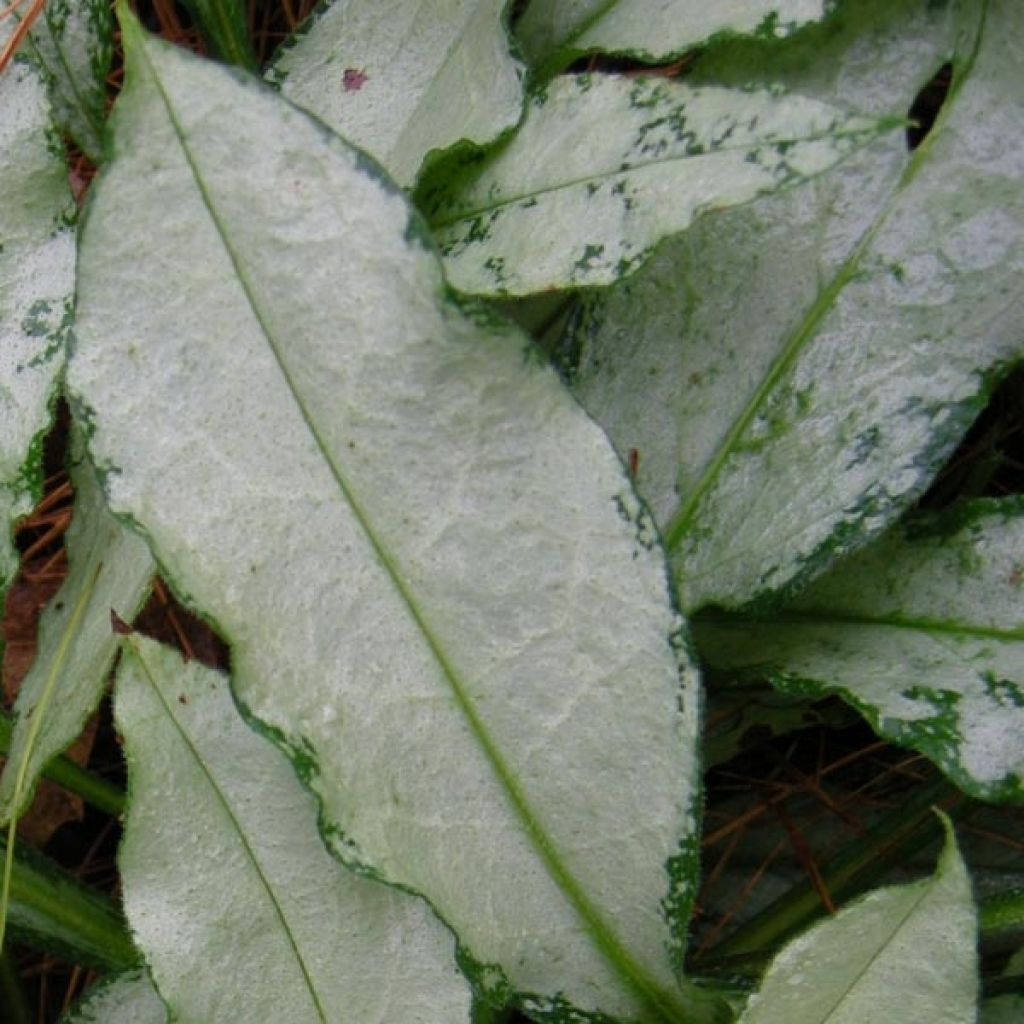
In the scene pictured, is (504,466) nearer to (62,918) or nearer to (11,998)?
(62,918)

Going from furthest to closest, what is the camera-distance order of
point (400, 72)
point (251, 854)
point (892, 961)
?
point (400, 72) < point (251, 854) < point (892, 961)

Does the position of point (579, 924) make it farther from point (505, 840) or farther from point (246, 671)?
point (246, 671)

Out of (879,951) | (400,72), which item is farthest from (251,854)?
(400,72)

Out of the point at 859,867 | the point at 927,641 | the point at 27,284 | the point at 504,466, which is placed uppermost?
the point at 27,284

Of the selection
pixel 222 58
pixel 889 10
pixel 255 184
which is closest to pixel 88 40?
pixel 222 58

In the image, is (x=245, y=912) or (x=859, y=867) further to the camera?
(x=859, y=867)

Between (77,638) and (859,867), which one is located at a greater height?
(77,638)

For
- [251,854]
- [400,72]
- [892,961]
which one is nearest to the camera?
[892,961]
